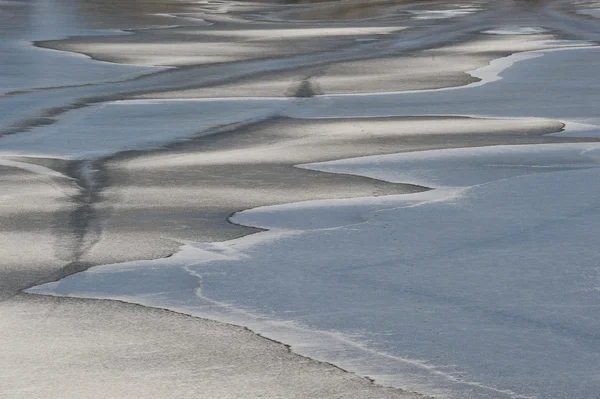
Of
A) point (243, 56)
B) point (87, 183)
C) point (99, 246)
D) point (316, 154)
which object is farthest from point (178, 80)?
point (99, 246)

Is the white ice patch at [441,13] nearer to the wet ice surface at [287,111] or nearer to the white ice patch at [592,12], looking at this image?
the white ice patch at [592,12]

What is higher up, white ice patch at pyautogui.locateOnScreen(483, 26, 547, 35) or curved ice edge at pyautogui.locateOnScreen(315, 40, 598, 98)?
curved ice edge at pyautogui.locateOnScreen(315, 40, 598, 98)

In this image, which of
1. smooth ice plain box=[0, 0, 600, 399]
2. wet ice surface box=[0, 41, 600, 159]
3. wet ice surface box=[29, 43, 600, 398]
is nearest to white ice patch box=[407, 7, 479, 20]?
smooth ice plain box=[0, 0, 600, 399]

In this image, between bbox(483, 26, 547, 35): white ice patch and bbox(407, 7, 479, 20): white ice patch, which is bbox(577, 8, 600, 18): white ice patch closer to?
bbox(407, 7, 479, 20): white ice patch

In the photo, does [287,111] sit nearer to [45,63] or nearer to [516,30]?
[45,63]

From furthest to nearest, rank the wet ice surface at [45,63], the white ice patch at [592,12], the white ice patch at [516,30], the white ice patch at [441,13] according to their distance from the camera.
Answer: the white ice patch at [441,13] → the white ice patch at [592,12] → the white ice patch at [516,30] → the wet ice surface at [45,63]

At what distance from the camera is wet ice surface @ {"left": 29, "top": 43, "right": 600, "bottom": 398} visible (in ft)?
12.7

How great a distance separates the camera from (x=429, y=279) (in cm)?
481

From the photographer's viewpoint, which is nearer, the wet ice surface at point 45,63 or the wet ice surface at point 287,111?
the wet ice surface at point 287,111

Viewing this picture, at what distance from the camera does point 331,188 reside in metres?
6.62

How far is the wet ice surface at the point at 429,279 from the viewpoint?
3.88 m

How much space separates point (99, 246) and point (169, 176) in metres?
1.74

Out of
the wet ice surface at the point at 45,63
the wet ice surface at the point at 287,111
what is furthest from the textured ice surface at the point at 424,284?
the wet ice surface at the point at 45,63

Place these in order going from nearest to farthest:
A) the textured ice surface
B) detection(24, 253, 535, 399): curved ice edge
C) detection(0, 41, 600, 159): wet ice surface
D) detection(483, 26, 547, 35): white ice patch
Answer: detection(24, 253, 535, 399): curved ice edge
the textured ice surface
detection(0, 41, 600, 159): wet ice surface
detection(483, 26, 547, 35): white ice patch
